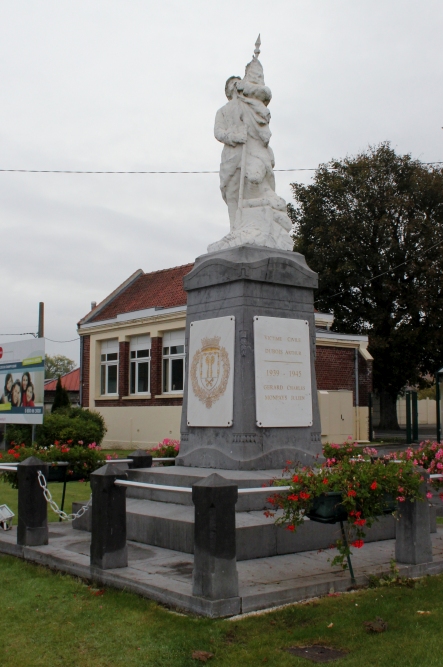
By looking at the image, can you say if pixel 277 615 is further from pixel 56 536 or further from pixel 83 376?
pixel 83 376

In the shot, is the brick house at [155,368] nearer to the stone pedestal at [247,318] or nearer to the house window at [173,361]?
the house window at [173,361]

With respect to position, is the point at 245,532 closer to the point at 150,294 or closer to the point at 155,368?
the point at 155,368

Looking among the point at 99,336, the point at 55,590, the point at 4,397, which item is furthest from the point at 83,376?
the point at 55,590

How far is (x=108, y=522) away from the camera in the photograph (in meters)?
6.79

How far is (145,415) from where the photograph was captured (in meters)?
27.2

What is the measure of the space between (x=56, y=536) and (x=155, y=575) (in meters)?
2.57

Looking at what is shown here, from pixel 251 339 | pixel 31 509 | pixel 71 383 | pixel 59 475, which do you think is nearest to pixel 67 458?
pixel 59 475

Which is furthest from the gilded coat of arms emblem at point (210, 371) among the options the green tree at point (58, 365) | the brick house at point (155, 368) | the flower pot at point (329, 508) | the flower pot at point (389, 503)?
the green tree at point (58, 365)

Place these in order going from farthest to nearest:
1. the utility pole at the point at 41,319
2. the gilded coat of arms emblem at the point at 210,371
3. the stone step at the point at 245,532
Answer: the utility pole at the point at 41,319, the gilded coat of arms emblem at the point at 210,371, the stone step at the point at 245,532

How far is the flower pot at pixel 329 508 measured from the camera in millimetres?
6168

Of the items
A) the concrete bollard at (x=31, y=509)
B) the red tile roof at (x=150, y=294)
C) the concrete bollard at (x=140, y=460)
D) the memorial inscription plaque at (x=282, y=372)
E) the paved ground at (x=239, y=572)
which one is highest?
the red tile roof at (x=150, y=294)

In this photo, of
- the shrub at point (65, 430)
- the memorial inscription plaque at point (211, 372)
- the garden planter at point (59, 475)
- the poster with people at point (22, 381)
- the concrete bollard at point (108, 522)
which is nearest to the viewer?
the concrete bollard at point (108, 522)

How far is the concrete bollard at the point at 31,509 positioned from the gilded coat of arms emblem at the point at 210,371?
2.32m

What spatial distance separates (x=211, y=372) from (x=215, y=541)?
383cm
